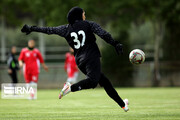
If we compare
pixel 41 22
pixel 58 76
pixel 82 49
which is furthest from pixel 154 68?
pixel 82 49

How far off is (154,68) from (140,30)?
32.1 ft

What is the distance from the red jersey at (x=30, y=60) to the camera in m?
17.2

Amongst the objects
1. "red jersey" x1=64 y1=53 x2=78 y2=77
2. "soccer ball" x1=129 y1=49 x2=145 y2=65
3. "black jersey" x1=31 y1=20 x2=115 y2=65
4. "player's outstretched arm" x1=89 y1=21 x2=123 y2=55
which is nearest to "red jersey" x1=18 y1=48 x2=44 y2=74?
"soccer ball" x1=129 y1=49 x2=145 y2=65

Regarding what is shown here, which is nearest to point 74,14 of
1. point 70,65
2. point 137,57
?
Answer: point 137,57

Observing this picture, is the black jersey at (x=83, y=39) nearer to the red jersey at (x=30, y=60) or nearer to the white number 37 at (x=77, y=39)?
the white number 37 at (x=77, y=39)

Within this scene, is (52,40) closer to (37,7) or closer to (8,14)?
(8,14)

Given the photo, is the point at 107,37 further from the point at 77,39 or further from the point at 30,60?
the point at 30,60

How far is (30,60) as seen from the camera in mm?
17281

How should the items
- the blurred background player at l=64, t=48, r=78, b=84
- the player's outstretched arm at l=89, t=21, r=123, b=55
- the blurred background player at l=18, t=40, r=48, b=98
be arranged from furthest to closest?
the blurred background player at l=64, t=48, r=78, b=84, the blurred background player at l=18, t=40, r=48, b=98, the player's outstretched arm at l=89, t=21, r=123, b=55

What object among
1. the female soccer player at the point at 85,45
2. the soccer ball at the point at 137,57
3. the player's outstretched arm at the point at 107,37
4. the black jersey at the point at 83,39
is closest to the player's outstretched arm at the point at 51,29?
the female soccer player at the point at 85,45

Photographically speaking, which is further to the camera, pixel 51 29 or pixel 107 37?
pixel 51 29

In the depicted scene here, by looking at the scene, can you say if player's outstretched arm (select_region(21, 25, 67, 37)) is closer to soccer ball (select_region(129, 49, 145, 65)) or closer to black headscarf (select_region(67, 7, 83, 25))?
black headscarf (select_region(67, 7, 83, 25))

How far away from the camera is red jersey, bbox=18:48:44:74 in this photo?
17.2 metres

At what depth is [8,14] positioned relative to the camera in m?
34.7
